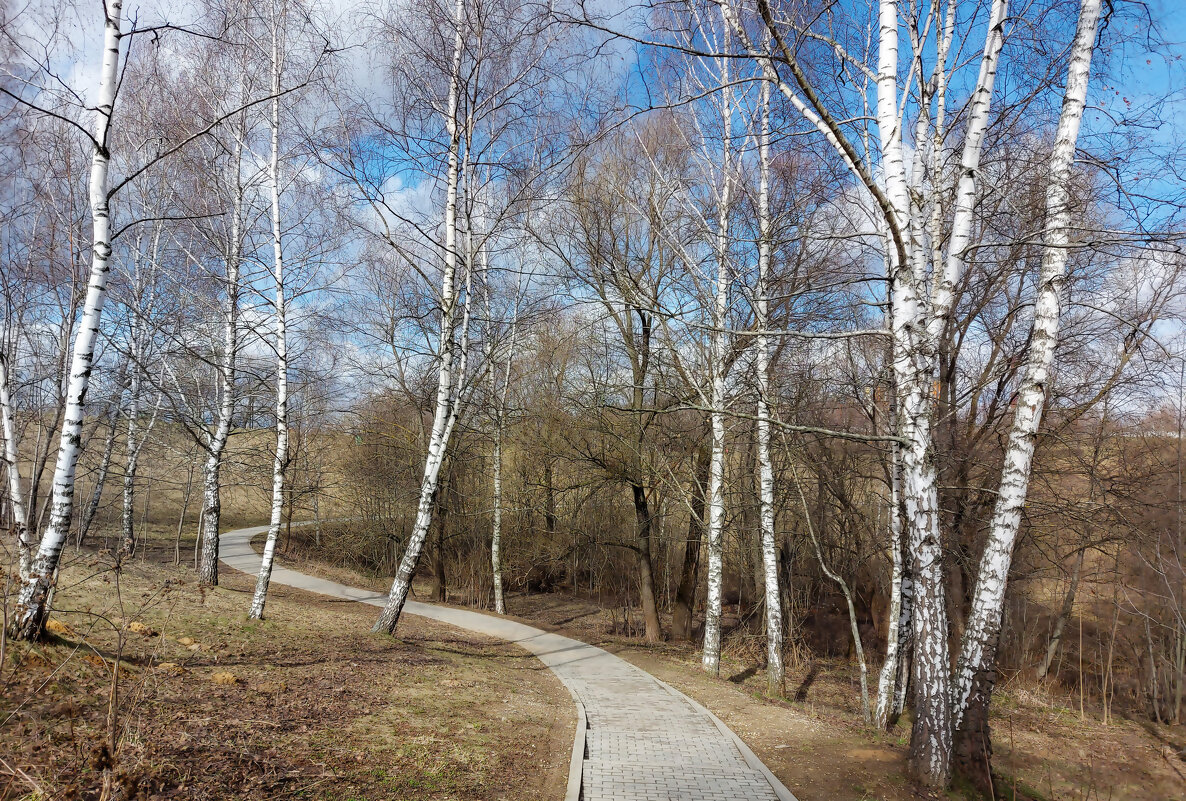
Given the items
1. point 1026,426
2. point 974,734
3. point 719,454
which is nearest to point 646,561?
point 719,454

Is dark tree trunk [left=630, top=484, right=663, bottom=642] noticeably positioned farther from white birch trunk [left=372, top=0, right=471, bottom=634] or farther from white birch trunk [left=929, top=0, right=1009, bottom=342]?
white birch trunk [left=929, top=0, right=1009, bottom=342]

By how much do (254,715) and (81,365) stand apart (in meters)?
3.43

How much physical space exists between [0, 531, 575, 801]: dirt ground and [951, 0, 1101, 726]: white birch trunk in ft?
13.1

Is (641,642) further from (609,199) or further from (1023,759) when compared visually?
(609,199)

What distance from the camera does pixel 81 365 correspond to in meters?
5.70

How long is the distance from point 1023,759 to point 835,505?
700 cm

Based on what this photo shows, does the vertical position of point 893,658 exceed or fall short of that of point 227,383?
it falls short

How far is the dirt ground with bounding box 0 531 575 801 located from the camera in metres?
4.04

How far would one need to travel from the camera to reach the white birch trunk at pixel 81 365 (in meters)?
5.53

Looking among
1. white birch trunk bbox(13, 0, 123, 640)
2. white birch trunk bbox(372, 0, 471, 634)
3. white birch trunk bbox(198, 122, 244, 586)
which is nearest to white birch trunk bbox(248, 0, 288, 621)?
white birch trunk bbox(198, 122, 244, 586)

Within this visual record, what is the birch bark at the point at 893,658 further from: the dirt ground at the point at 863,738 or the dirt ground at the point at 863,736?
the dirt ground at the point at 863,738

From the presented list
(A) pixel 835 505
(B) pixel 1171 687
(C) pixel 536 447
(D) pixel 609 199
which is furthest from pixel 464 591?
(B) pixel 1171 687

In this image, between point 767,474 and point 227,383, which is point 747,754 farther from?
point 227,383

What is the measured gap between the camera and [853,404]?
13.4 meters
